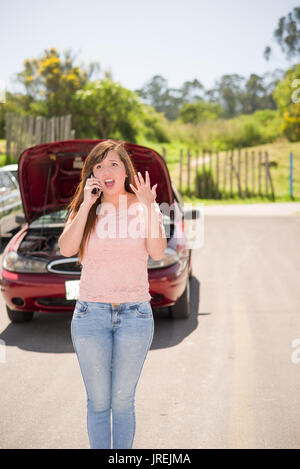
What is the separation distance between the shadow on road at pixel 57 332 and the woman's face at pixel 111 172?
2.78 metres

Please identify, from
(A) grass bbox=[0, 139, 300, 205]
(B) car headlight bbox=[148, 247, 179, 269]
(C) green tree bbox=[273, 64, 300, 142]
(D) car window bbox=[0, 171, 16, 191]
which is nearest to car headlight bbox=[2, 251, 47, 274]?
(B) car headlight bbox=[148, 247, 179, 269]

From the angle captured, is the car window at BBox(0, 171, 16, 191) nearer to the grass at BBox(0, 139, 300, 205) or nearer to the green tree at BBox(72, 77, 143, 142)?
the grass at BBox(0, 139, 300, 205)

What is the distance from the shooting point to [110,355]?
9.38 ft

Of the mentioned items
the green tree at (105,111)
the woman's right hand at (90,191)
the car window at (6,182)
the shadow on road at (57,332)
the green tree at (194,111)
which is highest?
the green tree at (194,111)

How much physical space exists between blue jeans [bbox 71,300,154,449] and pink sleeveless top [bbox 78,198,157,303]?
0.05 m

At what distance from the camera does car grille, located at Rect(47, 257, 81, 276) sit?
5895 mm

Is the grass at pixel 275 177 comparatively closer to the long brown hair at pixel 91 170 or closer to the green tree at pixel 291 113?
the green tree at pixel 291 113

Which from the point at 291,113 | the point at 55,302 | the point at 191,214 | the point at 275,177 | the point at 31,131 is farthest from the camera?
the point at 291,113

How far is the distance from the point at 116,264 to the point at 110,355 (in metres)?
0.44

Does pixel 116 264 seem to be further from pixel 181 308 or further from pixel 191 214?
pixel 191 214

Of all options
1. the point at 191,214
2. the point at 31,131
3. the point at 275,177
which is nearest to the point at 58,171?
the point at 191,214

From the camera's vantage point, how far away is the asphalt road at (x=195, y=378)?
12.0ft

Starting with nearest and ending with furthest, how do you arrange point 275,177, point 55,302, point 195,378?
point 195,378, point 55,302, point 275,177

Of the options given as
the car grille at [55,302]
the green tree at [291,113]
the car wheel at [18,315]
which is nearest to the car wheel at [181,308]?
the car grille at [55,302]
